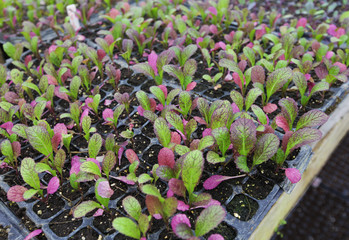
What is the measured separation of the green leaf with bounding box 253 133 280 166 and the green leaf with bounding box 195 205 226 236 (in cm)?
27

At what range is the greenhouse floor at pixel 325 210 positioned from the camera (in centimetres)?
186

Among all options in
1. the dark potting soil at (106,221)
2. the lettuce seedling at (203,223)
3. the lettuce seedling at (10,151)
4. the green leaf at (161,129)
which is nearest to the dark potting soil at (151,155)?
the green leaf at (161,129)

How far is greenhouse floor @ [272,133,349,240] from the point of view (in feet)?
6.11

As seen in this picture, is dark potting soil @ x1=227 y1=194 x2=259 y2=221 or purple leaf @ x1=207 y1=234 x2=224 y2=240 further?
dark potting soil @ x1=227 y1=194 x2=259 y2=221

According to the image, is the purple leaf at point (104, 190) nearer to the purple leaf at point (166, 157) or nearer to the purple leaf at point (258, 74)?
the purple leaf at point (166, 157)

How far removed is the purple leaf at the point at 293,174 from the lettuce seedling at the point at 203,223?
32 cm

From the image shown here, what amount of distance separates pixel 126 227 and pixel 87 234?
191 millimetres

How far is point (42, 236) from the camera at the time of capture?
0.98 m

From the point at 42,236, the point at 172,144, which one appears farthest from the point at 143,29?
the point at 42,236

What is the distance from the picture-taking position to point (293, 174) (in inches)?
40.8

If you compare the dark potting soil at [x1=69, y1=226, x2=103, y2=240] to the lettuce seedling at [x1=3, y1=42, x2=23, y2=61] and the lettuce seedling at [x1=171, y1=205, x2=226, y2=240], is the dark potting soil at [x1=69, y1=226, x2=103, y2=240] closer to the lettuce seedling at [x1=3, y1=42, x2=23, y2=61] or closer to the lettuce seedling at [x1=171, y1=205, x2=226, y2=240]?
the lettuce seedling at [x1=171, y1=205, x2=226, y2=240]

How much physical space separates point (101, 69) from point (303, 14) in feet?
5.32

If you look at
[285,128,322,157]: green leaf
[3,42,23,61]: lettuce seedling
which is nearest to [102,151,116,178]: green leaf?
[285,128,322,157]: green leaf

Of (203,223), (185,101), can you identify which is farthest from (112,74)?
(203,223)
